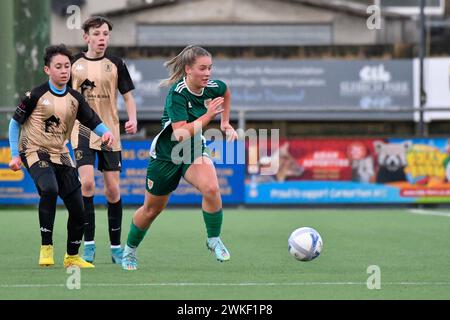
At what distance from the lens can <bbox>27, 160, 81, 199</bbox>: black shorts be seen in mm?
9789

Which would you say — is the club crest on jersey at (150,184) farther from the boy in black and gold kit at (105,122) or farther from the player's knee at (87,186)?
the player's knee at (87,186)

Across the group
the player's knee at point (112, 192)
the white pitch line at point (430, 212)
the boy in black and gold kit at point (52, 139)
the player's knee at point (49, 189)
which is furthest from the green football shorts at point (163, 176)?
the white pitch line at point (430, 212)

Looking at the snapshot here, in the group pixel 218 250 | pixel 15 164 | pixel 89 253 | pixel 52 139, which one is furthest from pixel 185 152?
pixel 89 253

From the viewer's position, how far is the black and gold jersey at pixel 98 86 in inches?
423

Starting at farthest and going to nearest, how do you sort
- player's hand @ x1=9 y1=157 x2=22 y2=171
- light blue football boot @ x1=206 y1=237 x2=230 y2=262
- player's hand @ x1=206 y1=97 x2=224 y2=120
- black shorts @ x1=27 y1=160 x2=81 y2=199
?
1. light blue football boot @ x1=206 y1=237 x2=230 y2=262
2. black shorts @ x1=27 y1=160 x2=81 y2=199
3. player's hand @ x1=9 y1=157 x2=22 y2=171
4. player's hand @ x1=206 y1=97 x2=224 y2=120

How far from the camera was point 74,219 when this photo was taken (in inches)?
392

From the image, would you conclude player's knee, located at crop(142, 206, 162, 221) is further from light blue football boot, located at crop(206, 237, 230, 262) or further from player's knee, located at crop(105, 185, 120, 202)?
player's knee, located at crop(105, 185, 120, 202)

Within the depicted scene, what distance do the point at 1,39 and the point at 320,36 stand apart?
15980 mm

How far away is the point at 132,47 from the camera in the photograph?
3216 centimetres

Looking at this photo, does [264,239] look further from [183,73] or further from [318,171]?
[318,171]

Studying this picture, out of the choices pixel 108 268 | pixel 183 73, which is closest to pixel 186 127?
pixel 183 73


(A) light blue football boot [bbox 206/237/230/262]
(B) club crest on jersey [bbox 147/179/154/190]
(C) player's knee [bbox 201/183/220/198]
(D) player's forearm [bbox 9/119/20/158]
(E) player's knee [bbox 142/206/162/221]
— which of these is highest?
(D) player's forearm [bbox 9/119/20/158]

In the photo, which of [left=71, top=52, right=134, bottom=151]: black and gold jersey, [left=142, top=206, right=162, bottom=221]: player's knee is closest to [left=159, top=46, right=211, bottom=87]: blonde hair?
[left=71, top=52, right=134, bottom=151]: black and gold jersey

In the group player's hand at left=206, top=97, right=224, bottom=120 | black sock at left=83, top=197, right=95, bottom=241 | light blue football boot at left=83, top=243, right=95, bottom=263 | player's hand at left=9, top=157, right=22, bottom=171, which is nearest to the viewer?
player's hand at left=206, top=97, right=224, bottom=120
